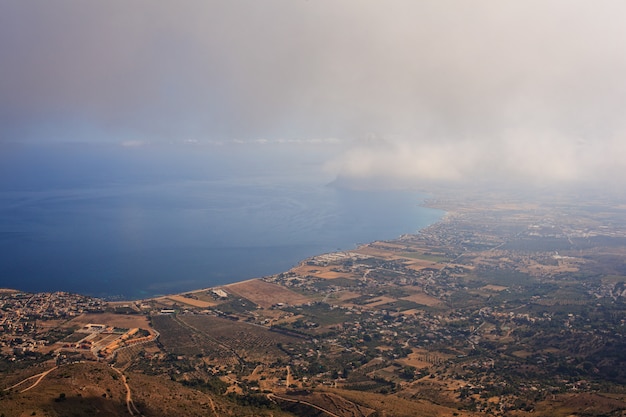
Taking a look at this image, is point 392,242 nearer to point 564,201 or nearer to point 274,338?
point 274,338

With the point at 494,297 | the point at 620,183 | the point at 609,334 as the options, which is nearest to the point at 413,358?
the point at 609,334

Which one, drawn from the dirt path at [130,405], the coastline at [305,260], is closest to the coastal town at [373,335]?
the dirt path at [130,405]

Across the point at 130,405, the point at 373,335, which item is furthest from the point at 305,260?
the point at 130,405

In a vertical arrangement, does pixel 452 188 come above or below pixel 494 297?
above

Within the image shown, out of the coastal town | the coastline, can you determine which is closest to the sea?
the coastline

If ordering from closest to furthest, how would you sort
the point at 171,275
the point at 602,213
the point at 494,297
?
the point at 494,297 → the point at 171,275 → the point at 602,213

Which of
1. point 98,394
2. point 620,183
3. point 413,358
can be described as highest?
point 620,183

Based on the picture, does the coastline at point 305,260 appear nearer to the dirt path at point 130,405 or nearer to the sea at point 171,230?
the sea at point 171,230
